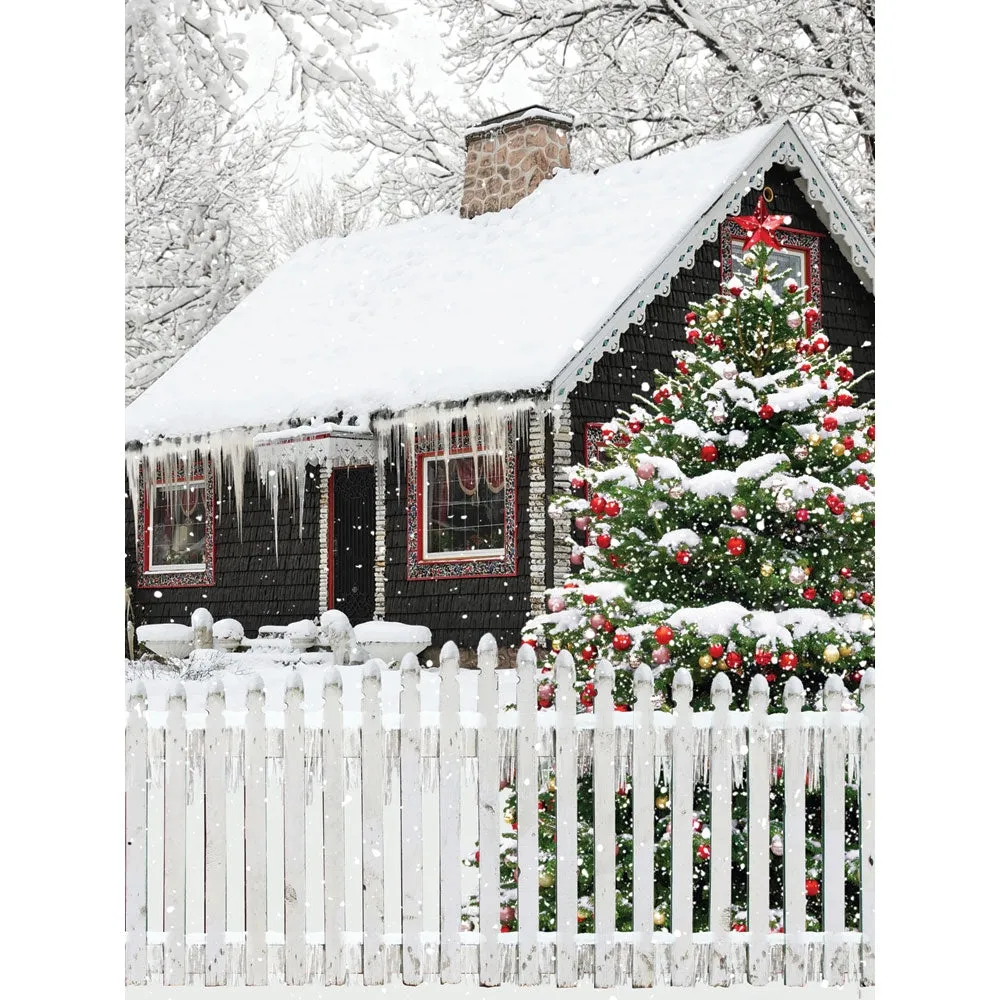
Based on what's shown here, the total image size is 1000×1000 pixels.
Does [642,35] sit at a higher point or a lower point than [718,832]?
higher

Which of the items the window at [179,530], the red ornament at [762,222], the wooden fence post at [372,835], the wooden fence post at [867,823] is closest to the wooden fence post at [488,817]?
the wooden fence post at [372,835]

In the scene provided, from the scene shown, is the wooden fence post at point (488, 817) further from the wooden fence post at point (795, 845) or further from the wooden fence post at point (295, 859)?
the wooden fence post at point (795, 845)

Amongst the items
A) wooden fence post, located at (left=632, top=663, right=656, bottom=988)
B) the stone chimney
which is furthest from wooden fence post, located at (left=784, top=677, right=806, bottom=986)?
the stone chimney

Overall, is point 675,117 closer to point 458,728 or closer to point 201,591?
point 201,591

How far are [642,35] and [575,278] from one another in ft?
21.8

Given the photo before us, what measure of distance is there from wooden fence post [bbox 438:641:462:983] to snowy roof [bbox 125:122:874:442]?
8014mm

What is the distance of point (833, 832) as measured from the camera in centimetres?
534

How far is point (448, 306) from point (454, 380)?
2.09m

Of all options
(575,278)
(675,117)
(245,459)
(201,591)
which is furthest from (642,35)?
(201,591)

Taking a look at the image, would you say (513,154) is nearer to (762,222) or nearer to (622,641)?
(762,222)

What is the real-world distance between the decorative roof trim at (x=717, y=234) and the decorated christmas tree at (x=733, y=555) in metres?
6.34

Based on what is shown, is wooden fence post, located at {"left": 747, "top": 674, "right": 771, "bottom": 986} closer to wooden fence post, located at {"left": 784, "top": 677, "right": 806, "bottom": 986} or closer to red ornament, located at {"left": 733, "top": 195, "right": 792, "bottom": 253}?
wooden fence post, located at {"left": 784, "top": 677, "right": 806, "bottom": 986}

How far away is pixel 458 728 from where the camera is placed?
17.1 ft

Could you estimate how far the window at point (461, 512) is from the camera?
14758 mm
